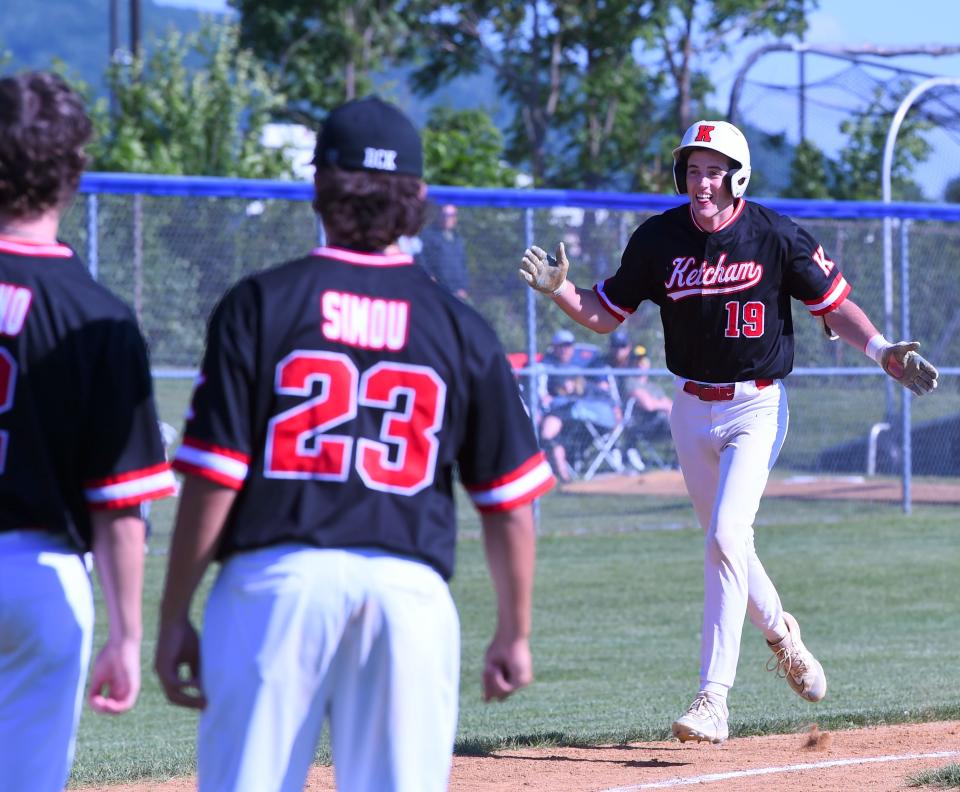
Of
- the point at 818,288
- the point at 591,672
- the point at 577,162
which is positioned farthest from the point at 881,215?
the point at 577,162

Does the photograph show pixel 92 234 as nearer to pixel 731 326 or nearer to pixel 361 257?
pixel 731 326

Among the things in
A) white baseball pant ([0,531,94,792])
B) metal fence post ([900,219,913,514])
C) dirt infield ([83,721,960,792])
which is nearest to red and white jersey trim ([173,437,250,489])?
white baseball pant ([0,531,94,792])

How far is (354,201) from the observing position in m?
2.95

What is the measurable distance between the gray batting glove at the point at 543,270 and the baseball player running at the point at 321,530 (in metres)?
3.16

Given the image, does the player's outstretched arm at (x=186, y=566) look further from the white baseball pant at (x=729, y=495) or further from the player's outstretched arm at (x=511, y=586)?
the white baseball pant at (x=729, y=495)

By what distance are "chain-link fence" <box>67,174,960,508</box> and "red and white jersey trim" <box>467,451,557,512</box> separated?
903cm

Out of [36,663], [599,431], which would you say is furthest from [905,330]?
[36,663]

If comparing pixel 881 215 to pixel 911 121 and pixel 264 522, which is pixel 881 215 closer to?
pixel 911 121

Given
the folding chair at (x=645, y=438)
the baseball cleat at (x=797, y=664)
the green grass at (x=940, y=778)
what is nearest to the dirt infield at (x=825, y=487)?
the folding chair at (x=645, y=438)

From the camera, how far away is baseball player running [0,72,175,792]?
112 inches

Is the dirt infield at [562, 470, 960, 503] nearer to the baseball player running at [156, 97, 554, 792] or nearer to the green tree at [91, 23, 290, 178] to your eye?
the green tree at [91, 23, 290, 178]

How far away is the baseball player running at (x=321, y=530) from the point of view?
9.05 ft

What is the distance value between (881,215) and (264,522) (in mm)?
12539

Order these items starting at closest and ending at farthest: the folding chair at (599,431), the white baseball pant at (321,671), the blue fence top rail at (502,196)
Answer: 1. the white baseball pant at (321,671)
2. the blue fence top rail at (502,196)
3. the folding chair at (599,431)
